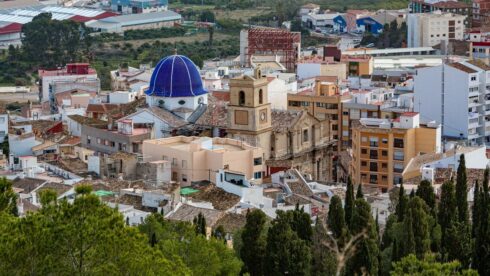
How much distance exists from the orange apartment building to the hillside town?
43 millimetres

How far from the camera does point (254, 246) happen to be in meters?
25.6

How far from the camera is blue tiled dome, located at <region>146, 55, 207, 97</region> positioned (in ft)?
132

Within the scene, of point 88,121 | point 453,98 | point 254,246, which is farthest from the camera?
point 453,98

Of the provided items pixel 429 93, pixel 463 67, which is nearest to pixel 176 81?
pixel 429 93

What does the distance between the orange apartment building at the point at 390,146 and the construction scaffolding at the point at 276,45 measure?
1967cm

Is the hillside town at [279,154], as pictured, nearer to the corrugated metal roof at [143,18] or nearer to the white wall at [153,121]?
the white wall at [153,121]

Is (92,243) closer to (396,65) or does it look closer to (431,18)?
(396,65)

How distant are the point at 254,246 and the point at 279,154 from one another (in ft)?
42.1

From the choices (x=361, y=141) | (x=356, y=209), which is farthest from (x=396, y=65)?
(x=356, y=209)

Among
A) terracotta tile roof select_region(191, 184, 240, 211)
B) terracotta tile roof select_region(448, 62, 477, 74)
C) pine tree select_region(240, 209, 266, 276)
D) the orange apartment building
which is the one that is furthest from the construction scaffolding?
pine tree select_region(240, 209, 266, 276)

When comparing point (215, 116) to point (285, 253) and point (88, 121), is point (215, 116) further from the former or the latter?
point (285, 253)

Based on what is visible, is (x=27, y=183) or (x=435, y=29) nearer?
(x=27, y=183)

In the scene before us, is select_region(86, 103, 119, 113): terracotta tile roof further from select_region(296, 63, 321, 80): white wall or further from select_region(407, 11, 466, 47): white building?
select_region(407, 11, 466, 47): white building

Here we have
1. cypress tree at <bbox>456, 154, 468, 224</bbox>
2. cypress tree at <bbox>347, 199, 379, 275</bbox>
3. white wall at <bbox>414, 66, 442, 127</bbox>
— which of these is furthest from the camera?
white wall at <bbox>414, 66, 442, 127</bbox>
